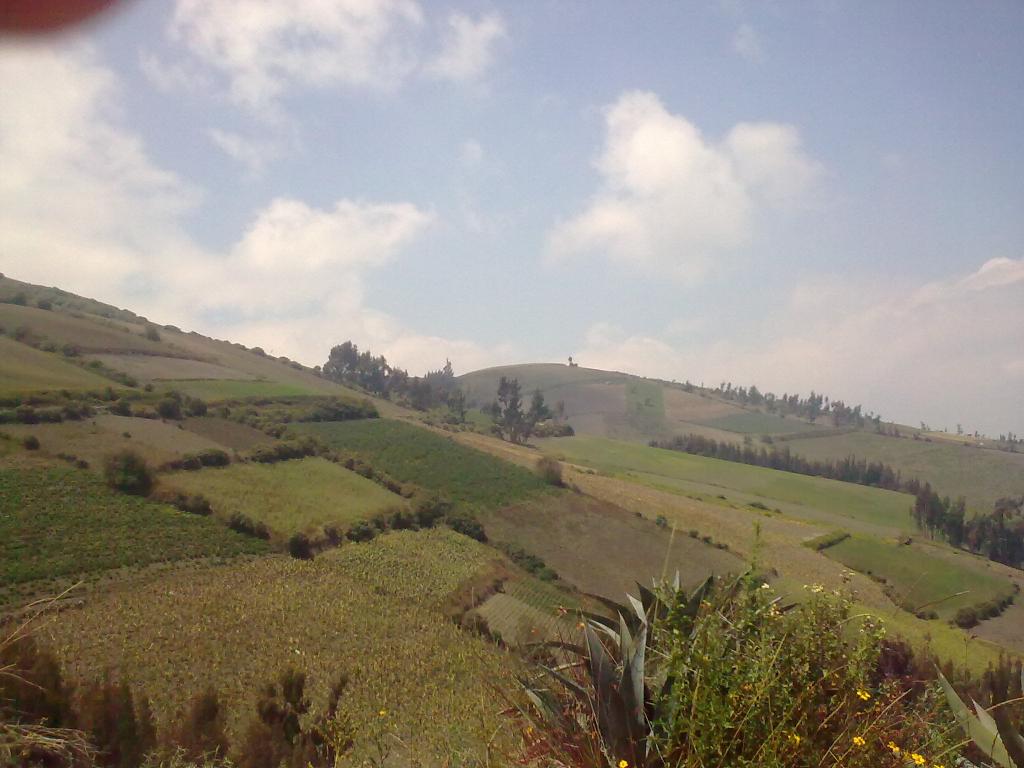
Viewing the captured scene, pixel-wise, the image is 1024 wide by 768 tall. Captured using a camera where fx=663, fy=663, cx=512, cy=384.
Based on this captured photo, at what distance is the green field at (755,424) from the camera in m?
166

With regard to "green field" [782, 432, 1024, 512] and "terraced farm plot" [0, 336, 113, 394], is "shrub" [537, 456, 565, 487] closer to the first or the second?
"terraced farm plot" [0, 336, 113, 394]

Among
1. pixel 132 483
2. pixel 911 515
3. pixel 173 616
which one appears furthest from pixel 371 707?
pixel 911 515

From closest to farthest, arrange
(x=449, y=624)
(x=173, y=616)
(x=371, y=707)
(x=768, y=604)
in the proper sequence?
(x=768, y=604), (x=371, y=707), (x=173, y=616), (x=449, y=624)

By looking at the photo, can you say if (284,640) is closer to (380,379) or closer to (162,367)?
(162,367)

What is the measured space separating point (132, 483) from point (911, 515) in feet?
311

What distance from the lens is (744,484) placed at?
97938 mm

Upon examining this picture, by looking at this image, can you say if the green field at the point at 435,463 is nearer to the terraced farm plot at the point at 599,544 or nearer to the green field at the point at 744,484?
the terraced farm plot at the point at 599,544

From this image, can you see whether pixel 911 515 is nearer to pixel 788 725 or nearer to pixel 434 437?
pixel 434 437

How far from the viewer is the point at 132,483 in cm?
3512

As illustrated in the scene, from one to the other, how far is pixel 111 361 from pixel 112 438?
35538 millimetres

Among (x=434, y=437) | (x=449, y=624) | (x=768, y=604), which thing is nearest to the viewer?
(x=768, y=604)

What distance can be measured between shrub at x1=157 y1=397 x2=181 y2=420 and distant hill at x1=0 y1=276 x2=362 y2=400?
5.35 meters

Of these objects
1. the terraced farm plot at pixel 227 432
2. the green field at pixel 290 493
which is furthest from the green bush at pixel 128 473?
the terraced farm plot at pixel 227 432

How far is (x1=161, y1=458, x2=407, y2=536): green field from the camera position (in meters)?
38.2
